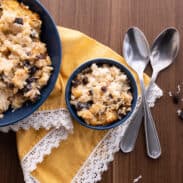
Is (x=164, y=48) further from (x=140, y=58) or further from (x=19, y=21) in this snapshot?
(x=19, y=21)

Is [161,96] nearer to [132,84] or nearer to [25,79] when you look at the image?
[132,84]

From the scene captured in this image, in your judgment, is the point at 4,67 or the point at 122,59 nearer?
the point at 4,67

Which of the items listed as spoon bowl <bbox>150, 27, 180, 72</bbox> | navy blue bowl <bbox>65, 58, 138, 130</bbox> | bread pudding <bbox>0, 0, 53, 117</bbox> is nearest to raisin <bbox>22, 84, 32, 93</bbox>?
bread pudding <bbox>0, 0, 53, 117</bbox>

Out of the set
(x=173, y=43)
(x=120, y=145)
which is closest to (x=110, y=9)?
(x=173, y=43)

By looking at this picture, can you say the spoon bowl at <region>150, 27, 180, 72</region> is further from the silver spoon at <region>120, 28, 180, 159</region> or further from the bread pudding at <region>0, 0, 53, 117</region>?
the bread pudding at <region>0, 0, 53, 117</region>

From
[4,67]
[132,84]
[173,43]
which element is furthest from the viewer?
[173,43]
